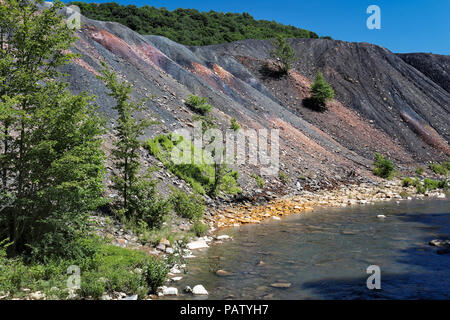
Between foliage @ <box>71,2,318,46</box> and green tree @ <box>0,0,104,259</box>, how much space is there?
190 ft

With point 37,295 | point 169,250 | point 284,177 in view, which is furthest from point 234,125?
point 37,295

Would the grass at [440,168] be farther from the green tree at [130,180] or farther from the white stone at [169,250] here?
the white stone at [169,250]

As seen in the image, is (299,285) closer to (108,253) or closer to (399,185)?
(108,253)

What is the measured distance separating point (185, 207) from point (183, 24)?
6771cm

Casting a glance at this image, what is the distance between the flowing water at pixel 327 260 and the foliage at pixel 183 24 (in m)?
55.6

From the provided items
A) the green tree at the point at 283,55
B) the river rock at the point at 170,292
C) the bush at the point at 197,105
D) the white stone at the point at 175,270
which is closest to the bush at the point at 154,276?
the river rock at the point at 170,292

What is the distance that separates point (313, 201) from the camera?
18.6m

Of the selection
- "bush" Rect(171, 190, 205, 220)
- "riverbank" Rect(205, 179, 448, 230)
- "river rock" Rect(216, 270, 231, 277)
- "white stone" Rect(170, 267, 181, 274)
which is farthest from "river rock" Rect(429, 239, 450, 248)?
"white stone" Rect(170, 267, 181, 274)

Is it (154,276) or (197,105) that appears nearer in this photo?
(154,276)

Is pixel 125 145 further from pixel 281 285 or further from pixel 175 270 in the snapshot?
pixel 281 285

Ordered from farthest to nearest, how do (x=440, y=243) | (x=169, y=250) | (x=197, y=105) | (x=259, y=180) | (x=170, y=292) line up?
(x=197, y=105) → (x=259, y=180) → (x=440, y=243) → (x=169, y=250) → (x=170, y=292)

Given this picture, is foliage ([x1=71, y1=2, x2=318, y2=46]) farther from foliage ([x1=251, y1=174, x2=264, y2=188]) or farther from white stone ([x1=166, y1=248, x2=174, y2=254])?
white stone ([x1=166, y1=248, x2=174, y2=254])

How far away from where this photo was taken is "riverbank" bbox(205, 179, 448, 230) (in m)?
14.3
